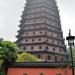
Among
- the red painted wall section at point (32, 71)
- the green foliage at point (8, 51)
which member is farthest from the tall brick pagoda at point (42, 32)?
the red painted wall section at point (32, 71)

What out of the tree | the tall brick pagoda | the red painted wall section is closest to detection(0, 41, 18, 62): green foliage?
the tree

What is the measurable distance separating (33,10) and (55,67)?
27759mm

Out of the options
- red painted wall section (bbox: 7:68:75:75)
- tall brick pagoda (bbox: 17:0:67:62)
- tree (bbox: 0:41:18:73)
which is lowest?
red painted wall section (bbox: 7:68:75:75)

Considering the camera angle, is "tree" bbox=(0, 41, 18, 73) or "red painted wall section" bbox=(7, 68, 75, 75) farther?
"tree" bbox=(0, 41, 18, 73)

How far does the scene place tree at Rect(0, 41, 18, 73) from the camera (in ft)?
92.6

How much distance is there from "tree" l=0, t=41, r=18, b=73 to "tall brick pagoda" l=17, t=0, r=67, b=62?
1688 cm

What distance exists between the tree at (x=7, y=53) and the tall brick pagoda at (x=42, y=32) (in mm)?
16877

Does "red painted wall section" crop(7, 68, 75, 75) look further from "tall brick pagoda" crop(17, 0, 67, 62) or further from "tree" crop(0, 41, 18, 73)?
"tall brick pagoda" crop(17, 0, 67, 62)

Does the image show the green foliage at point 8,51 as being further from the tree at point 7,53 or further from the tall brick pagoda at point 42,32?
the tall brick pagoda at point 42,32

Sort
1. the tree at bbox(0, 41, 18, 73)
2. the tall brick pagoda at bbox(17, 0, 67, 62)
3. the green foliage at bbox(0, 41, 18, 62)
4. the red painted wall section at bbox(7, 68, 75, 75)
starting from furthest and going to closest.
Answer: the tall brick pagoda at bbox(17, 0, 67, 62) → the green foliage at bbox(0, 41, 18, 62) → the tree at bbox(0, 41, 18, 73) → the red painted wall section at bbox(7, 68, 75, 75)

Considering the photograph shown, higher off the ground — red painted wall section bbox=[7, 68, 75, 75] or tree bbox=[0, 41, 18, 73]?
tree bbox=[0, 41, 18, 73]

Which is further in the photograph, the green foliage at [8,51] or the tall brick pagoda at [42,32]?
the tall brick pagoda at [42,32]

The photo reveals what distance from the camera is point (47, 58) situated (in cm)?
4697

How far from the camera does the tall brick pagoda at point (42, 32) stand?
4816 cm
